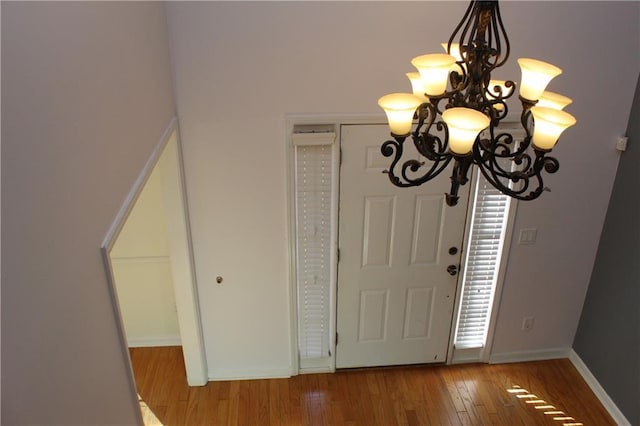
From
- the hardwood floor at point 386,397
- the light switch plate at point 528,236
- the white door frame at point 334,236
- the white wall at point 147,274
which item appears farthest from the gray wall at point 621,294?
the white wall at point 147,274

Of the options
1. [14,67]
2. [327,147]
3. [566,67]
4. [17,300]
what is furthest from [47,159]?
[566,67]

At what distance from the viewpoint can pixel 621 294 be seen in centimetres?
371

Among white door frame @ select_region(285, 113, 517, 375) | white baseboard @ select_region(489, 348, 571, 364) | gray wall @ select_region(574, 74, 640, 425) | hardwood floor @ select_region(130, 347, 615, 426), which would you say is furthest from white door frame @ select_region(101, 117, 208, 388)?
gray wall @ select_region(574, 74, 640, 425)

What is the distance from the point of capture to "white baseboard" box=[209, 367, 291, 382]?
4086 mm

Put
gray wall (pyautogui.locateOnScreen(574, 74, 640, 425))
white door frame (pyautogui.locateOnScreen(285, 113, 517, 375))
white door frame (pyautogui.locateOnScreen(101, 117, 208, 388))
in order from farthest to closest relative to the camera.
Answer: gray wall (pyautogui.locateOnScreen(574, 74, 640, 425)) < white door frame (pyautogui.locateOnScreen(285, 113, 517, 375)) < white door frame (pyautogui.locateOnScreen(101, 117, 208, 388))

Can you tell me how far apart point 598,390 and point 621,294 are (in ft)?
2.73

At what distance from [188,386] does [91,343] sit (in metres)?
2.38

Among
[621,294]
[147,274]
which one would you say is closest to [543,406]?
[621,294]

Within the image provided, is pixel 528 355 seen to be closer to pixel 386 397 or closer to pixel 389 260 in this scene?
pixel 386 397

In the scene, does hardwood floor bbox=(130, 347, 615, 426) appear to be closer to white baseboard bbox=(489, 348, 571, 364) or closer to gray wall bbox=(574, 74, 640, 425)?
white baseboard bbox=(489, 348, 571, 364)

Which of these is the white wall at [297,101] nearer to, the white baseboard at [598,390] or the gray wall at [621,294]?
the gray wall at [621,294]

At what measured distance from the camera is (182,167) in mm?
3311

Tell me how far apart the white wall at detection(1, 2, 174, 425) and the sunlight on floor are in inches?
118

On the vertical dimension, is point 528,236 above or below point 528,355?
above
